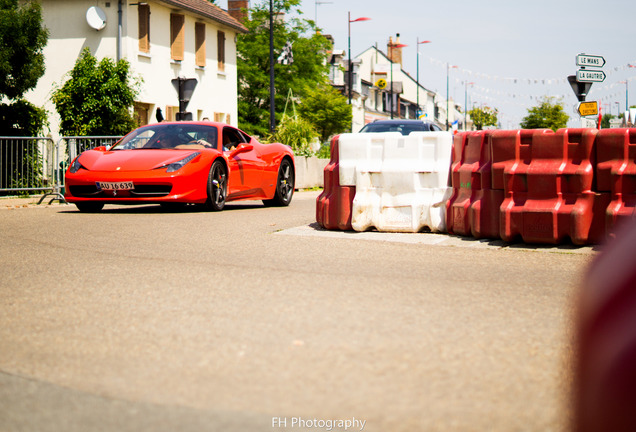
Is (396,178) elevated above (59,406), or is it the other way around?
(396,178)

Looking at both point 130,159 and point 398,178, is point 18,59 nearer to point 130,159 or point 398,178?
point 130,159

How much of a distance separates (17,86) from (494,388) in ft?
83.6

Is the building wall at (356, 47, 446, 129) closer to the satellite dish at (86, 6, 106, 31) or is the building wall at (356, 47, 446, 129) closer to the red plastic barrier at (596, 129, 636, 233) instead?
the satellite dish at (86, 6, 106, 31)

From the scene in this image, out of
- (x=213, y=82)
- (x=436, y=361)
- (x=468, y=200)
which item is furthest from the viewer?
(x=213, y=82)

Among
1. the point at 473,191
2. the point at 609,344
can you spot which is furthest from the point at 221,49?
the point at 609,344

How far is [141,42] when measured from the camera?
3331 centimetres

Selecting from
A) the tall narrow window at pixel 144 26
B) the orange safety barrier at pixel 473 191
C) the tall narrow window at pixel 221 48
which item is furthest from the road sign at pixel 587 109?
the tall narrow window at pixel 221 48

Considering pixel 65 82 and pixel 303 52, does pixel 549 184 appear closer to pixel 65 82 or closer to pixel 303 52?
pixel 65 82

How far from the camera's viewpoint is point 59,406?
11.4 ft

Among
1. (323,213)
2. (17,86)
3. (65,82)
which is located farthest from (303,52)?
(323,213)

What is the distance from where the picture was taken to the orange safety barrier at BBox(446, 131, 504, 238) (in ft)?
30.8

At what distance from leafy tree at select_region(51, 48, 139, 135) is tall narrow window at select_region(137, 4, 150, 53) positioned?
2.64 m

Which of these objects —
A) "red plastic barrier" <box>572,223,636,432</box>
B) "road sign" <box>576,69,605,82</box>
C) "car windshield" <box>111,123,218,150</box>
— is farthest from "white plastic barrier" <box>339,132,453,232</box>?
"road sign" <box>576,69,605,82</box>

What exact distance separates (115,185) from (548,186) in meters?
6.87
